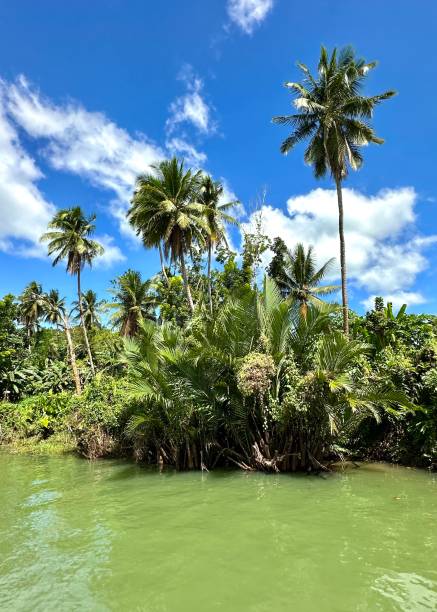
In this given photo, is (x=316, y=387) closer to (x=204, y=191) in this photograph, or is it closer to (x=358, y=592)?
(x=358, y=592)

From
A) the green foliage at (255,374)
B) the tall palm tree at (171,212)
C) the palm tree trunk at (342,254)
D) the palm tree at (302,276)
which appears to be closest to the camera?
the green foliage at (255,374)

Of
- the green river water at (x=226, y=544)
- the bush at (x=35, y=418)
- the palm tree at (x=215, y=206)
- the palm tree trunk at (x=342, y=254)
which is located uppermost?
the palm tree at (x=215, y=206)

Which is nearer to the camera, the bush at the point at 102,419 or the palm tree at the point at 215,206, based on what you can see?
the bush at the point at 102,419

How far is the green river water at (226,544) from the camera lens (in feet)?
16.6

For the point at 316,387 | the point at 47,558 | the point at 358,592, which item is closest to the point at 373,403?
the point at 316,387

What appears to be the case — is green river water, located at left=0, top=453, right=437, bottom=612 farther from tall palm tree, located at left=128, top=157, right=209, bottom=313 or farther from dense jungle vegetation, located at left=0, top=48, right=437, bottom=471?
tall palm tree, located at left=128, top=157, right=209, bottom=313

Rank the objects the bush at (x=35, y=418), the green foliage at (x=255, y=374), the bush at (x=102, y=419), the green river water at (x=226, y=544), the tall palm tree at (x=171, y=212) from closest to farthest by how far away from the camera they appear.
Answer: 1. the green river water at (x=226, y=544)
2. the green foliage at (x=255, y=374)
3. the bush at (x=102, y=419)
4. the bush at (x=35, y=418)
5. the tall palm tree at (x=171, y=212)

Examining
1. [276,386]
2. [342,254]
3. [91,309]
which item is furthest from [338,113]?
[91,309]

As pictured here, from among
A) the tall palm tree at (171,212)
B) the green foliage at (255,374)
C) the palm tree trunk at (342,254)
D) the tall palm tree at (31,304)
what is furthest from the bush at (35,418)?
the tall palm tree at (31,304)

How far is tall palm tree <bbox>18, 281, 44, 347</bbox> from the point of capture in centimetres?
4622

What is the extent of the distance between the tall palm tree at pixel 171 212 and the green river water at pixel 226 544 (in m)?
15.0

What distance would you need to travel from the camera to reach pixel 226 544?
674 cm

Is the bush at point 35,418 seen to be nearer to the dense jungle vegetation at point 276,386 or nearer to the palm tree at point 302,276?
the dense jungle vegetation at point 276,386

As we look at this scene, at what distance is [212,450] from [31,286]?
4076 cm
